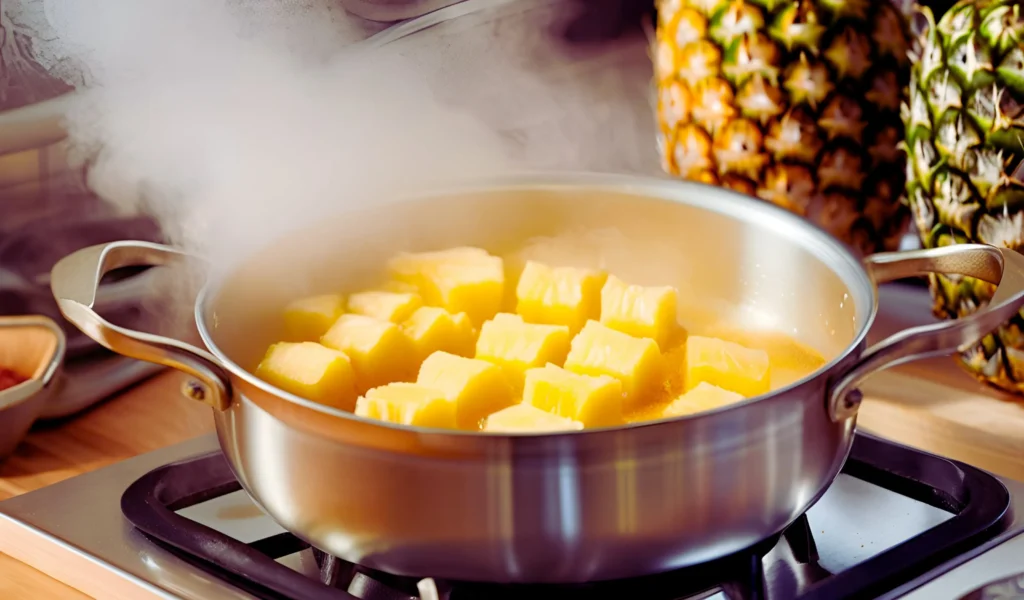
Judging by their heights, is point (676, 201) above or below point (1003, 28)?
below

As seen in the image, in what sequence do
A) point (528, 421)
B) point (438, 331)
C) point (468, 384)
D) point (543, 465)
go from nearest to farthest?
point (543, 465)
point (528, 421)
point (468, 384)
point (438, 331)

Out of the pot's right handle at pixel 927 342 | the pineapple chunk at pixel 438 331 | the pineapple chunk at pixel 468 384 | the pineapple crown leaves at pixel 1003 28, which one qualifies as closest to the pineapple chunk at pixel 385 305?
the pineapple chunk at pixel 438 331

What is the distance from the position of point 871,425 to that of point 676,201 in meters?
0.27

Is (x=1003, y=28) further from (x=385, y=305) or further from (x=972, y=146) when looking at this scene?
(x=385, y=305)

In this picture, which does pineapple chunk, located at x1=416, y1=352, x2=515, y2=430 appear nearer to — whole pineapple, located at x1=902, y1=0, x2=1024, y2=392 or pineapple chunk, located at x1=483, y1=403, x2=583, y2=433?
pineapple chunk, located at x1=483, y1=403, x2=583, y2=433

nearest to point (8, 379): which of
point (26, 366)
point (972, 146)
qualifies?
point (26, 366)

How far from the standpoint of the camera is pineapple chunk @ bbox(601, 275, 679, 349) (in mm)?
903

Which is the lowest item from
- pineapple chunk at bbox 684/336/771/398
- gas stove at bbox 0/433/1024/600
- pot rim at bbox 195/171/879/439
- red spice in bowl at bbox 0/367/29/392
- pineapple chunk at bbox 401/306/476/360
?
gas stove at bbox 0/433/1024/600

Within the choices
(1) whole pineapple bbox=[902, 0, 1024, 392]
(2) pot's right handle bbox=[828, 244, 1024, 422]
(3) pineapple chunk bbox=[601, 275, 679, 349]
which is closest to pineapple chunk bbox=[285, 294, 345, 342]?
(3) pineapple chunk bbox=[601, 275, 679, 349]

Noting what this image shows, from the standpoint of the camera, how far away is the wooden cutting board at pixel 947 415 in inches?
36.5

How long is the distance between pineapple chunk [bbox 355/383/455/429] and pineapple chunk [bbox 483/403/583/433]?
0.12 ft

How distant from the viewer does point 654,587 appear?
2.23 feet

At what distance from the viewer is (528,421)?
0.66 m

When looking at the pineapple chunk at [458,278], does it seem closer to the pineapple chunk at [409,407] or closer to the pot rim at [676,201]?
the pot rim at [676,201]
